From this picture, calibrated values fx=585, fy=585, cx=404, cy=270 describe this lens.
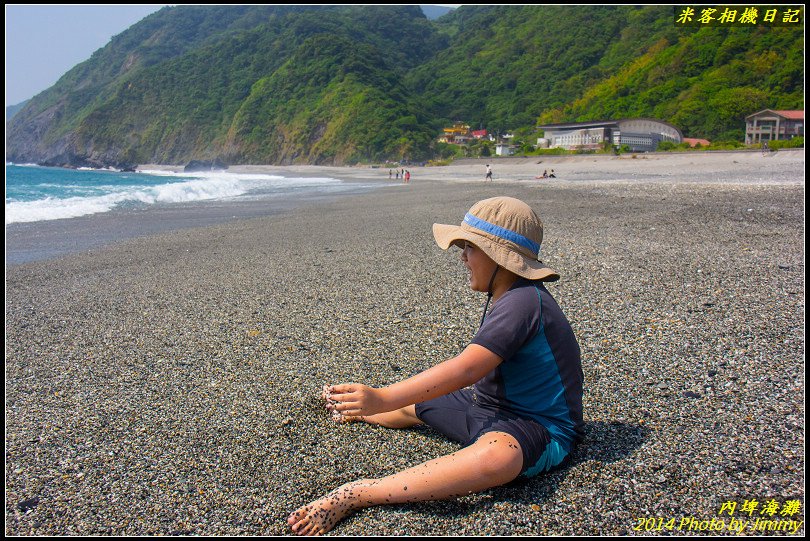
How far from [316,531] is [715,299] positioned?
14.0 feet

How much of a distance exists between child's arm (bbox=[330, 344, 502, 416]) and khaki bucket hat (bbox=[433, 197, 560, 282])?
0.39 metres

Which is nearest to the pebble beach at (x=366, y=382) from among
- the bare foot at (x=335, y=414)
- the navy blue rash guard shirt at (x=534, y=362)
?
the bare foot at (x=335, y=414)

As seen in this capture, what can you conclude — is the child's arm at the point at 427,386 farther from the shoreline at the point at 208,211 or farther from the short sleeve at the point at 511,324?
the shoreline at the point at 208,211

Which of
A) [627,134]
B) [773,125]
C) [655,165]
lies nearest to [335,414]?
[655,165]

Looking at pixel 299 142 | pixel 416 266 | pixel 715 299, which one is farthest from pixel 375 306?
pixel 299 142

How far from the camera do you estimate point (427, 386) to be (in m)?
2.39

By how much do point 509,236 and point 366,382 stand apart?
1598 millimetres

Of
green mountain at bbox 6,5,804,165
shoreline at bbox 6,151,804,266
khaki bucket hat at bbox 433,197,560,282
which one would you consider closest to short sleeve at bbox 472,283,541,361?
khaki bucket hat at bbox 433,197,560,282

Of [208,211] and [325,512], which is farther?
[208,211]

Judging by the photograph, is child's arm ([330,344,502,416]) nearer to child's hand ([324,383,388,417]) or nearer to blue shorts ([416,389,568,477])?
child's hand ([324,383,388,417])

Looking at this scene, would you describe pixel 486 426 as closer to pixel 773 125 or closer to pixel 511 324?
pixel 511 324

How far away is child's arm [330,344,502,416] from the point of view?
235cm

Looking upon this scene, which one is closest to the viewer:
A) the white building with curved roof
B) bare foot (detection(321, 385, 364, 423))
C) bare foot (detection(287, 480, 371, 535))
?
bare foot (detection(287, 480, 371, 535))

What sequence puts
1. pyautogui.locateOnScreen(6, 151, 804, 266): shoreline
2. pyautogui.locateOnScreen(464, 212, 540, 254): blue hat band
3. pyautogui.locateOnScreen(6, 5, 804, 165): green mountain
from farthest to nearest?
pyautogui.locateOnScreen(6, 5, 804, 165): green mountain < pyautogui.locateOnScreen(6, 151, 804, 266): shoreline < pyautogui.locateOnScreen(464, 212, 540, 254): blue hat band
